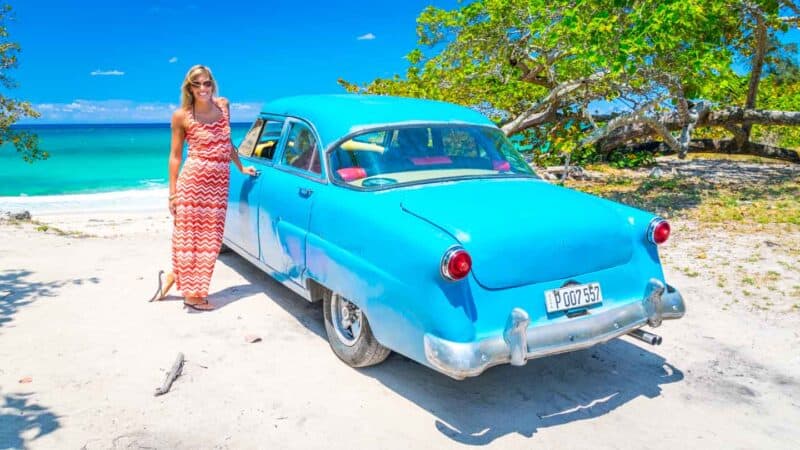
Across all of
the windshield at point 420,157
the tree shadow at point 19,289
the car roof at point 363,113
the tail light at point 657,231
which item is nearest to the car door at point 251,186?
the car roof at point 363,113

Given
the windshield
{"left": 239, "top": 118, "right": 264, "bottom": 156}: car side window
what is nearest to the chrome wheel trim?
the windshield

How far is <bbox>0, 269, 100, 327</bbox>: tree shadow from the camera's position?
5.58m

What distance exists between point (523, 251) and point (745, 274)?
4.05 metres

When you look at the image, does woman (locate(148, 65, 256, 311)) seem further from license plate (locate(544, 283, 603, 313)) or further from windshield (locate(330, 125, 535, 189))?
license plate (locate(544, 283, 603, 313))

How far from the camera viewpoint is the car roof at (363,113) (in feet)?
15.7

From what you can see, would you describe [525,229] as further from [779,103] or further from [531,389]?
[779,103]

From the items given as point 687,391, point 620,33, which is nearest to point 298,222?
point 687,391

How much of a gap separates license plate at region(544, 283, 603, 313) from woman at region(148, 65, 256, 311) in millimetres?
3056

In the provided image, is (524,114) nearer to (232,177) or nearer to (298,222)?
(232,177)

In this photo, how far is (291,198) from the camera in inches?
196

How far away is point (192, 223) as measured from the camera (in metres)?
5.50

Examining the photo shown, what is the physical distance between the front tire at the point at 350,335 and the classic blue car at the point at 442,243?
1 cm

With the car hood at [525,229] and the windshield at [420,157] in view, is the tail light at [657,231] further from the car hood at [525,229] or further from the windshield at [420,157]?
the windshield at [420,157]

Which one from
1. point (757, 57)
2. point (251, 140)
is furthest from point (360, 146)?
point (757, 57)
